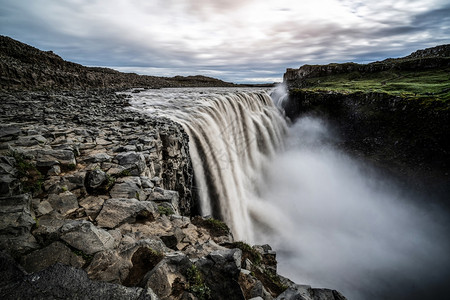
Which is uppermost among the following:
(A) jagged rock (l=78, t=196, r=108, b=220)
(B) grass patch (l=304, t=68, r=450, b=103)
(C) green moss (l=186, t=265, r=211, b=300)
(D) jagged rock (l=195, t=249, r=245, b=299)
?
(B) grass patch (l=304, t=68, r=450, b=103)

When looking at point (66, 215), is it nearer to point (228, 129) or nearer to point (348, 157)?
point (228, 129)

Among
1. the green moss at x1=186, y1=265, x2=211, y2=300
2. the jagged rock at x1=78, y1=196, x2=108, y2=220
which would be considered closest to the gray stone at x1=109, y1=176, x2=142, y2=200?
the jagged rock at x1=78, y1=196, x2=108, y2=220

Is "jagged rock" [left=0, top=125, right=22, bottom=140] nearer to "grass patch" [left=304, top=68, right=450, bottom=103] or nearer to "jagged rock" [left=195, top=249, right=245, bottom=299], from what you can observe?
"jagged rock" [left=195, top=249, right=245, bottom=299]

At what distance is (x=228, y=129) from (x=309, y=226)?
13.2 m

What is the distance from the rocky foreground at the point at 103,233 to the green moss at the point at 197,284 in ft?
0.06

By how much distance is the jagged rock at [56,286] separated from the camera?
2627 mm

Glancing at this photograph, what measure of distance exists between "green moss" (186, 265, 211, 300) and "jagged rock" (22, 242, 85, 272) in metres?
1.86

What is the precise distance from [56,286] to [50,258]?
82 centimetres

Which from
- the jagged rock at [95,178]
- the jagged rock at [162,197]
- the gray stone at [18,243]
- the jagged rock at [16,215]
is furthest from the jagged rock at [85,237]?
the jagged rock at [162,197]

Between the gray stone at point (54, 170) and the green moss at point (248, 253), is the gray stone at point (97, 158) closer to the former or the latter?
the gray stone at point (54, 170)

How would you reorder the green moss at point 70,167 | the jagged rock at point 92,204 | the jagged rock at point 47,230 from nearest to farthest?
the jagged rock at point 47,230, the jagged rock at point 92,204, the green moss at point 70,167

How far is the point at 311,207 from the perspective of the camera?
24.7 meters

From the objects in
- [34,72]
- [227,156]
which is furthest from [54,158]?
[34,72]

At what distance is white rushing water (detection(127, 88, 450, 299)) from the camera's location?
15.0 meters
